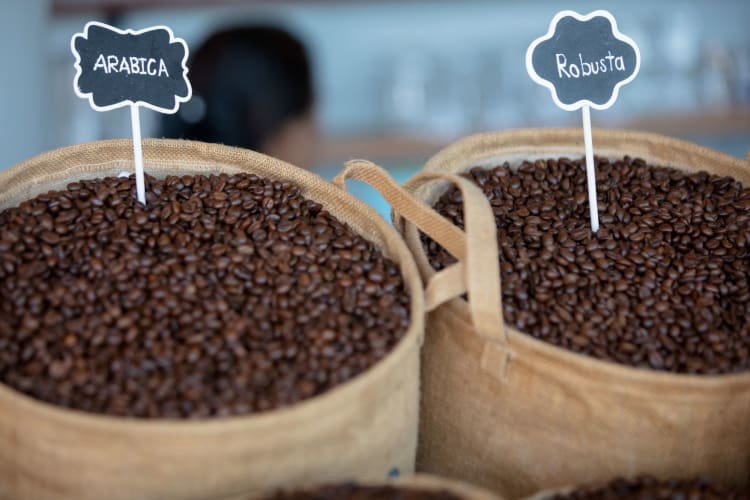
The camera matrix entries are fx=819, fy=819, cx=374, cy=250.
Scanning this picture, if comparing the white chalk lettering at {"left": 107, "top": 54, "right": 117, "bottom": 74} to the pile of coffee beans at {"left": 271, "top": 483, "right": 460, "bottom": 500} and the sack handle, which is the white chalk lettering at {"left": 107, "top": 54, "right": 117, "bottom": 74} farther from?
the pile of coffee beans at {"left": 271, "top": 483, "right": 460, "bottom": 500}

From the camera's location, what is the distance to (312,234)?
128 centimetres

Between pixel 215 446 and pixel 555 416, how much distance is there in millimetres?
468

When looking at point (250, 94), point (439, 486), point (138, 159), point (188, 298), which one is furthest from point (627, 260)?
point (250, 94)

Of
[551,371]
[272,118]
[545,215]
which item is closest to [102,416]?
[551,371]

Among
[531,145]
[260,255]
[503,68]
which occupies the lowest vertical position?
[260,255]

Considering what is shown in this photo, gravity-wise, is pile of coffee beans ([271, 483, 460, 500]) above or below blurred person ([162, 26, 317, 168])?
below

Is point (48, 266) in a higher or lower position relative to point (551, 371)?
higher

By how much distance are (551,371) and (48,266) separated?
0.72 m

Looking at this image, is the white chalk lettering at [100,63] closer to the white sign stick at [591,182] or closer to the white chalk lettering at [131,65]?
the white chalk lettering at [131,65]

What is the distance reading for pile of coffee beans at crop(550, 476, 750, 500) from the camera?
0.99 metres

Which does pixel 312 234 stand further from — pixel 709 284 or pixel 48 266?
pixel 709 284

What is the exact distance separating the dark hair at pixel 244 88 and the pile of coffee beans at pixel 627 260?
1.20 m

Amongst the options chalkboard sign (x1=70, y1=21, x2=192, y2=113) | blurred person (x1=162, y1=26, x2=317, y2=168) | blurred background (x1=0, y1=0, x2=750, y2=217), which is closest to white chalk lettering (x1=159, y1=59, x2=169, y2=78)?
chalkboard sign (x1=70, y1=21, x2=192, y2=113)

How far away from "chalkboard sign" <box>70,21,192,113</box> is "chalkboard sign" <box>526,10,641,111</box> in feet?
1.88
